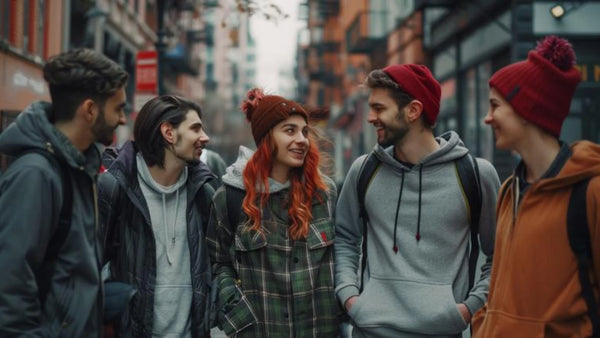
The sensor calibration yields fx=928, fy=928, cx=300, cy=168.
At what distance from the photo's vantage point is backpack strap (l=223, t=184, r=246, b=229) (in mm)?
5242

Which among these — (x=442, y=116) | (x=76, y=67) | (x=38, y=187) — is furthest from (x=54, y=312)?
(x=442, y=116)

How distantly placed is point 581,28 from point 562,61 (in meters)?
18.4

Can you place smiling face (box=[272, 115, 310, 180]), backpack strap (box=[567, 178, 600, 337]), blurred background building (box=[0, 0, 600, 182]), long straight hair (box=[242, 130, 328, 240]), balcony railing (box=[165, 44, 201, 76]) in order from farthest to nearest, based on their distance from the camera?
1. balcony railing (box=[165, 44, 201, 76])
2. blurred background building (box=[0, 0, 600, 182])
3. smiling face (box=[272, 115, 310, 180])
4. long straight hair (box=[242, 130, 328, 240])
5. backpack strap (box=[567, 178, 600, 337])

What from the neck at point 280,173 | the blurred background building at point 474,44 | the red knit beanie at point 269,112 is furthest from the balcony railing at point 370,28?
the neck at point 280,173

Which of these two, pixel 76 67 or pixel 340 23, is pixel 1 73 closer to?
pixel 76 67

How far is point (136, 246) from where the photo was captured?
5105 mm

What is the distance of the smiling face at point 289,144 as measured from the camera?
5.27 meters

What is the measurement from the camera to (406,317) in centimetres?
475

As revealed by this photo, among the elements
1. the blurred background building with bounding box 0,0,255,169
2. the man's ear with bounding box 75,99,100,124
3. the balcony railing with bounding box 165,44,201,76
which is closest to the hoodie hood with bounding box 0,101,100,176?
the man's ear with bounding box 75,99,100,124

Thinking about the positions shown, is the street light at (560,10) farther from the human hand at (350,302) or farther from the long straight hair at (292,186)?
the human hand at (350,302)

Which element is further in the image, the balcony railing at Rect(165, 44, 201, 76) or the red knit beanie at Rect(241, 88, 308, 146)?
the balcony railing at Rect(165, 44, 201, 76)

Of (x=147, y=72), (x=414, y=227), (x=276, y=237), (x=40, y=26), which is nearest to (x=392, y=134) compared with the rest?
(x=414, y=227)

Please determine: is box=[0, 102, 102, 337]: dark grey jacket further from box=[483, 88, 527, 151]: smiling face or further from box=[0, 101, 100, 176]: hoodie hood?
box=[483, 88, 527, 151]: smiling face

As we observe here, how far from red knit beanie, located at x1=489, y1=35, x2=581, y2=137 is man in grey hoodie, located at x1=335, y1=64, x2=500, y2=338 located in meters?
1.04
